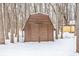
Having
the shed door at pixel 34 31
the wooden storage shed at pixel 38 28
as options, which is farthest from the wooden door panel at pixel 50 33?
the shed door at pixel 34 31

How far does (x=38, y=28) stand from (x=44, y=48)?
34 centimetres

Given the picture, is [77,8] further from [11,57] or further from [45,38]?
[11,57]

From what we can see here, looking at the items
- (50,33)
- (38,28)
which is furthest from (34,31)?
(50,33)

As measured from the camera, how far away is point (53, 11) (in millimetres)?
3133

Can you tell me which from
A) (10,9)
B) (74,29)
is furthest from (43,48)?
(10,9)

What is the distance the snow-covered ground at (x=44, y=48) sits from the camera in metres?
3.04

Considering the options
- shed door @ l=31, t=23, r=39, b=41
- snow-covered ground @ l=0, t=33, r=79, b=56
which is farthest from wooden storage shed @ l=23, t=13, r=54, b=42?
snow-covered ground @ l=0, t=33, r=79, b=56

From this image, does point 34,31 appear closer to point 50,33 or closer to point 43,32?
point 43,32

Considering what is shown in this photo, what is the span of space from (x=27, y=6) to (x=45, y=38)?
556mm

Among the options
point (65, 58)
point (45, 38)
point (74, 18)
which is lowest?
point (65, 58)

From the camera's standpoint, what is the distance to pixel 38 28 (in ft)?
11.0

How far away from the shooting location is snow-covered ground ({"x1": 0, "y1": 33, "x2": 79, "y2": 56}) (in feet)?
9.98

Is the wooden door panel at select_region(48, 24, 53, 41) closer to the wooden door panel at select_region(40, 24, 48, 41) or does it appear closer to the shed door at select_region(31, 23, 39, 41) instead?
the wooden door panel at select_region(40, 24, 48, 41)

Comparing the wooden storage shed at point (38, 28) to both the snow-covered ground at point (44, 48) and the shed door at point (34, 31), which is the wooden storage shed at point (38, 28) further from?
the snow-covered ground at point (44, 48)
